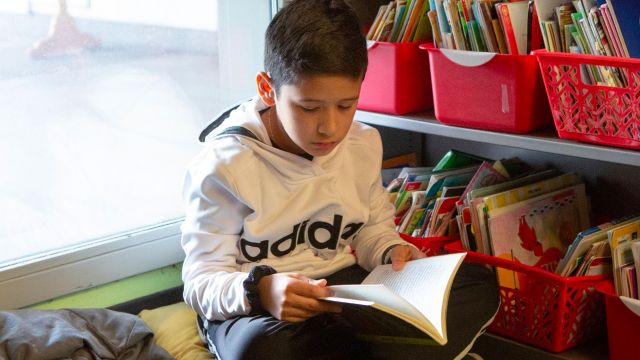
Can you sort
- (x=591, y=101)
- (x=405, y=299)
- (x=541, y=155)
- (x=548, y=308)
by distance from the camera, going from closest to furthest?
(x=405, y=299) < (x=591, y=101) < (x=548, y=308) < (x=541, y=155)

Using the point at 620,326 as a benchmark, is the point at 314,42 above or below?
above

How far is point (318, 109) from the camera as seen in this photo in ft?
4.22

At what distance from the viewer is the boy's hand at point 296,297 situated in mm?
1175

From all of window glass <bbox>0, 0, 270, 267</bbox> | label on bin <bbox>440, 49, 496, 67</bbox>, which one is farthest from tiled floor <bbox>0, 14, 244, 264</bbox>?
label on bin <bbox>440, 49, 496, 67</bbox>

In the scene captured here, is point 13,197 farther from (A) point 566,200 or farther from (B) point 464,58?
(A) point 566,200

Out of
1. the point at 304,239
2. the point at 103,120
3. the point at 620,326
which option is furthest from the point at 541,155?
the point at 103,120

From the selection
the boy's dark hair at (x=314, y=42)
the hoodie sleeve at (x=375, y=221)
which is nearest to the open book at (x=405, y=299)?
the hoodie sleeve at (x=375, y=221)

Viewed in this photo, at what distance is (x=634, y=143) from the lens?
1298mm

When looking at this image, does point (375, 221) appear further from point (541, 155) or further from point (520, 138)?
point (541, 155)

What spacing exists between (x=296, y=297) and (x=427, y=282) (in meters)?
0.19

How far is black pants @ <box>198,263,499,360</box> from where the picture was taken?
4.03ft

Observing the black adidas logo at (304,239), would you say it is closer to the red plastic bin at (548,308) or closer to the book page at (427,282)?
the book page at (427,282)

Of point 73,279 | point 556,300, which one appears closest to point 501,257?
point 556,300

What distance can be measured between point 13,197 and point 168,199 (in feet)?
1.14
